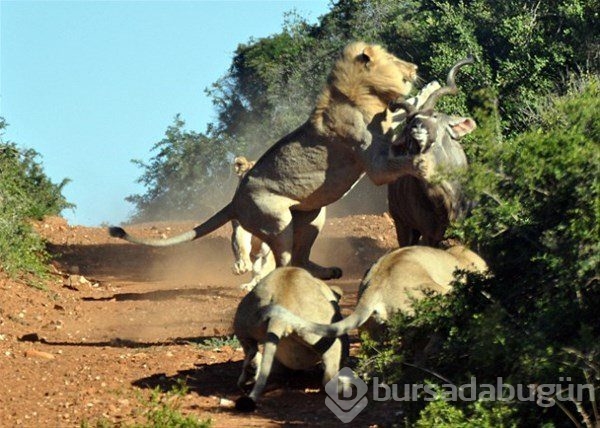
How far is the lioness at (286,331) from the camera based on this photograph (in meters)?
9.89

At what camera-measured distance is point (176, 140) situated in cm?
3391

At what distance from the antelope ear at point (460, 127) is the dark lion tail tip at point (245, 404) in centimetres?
393

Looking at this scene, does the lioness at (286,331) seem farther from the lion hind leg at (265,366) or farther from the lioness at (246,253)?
the lioness at (246,253)

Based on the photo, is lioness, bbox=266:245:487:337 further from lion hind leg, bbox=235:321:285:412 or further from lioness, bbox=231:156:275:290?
lioness, bbox=231:156:275:290

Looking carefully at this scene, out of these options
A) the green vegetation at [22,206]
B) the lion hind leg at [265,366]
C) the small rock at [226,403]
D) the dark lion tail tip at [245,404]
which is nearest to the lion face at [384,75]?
the lion hind leg at [265,366]

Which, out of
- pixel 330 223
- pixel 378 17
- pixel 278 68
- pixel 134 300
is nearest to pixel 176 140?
pixel 278 68

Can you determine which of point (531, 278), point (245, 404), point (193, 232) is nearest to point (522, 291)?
point (531, 278)

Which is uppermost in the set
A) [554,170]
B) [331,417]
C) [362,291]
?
[554,170]

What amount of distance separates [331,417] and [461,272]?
1261mm

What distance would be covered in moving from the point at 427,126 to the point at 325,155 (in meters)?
1.48

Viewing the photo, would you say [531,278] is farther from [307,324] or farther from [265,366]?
[265,366]

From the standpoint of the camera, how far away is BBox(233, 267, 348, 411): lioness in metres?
9.89

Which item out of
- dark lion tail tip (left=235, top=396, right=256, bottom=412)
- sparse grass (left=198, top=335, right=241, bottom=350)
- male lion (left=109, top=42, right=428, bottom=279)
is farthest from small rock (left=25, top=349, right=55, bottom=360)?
dark lion tail tip (left=235, top=396, right=256, bottom=412)

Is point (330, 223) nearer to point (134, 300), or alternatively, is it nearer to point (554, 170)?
point (134, 300)
